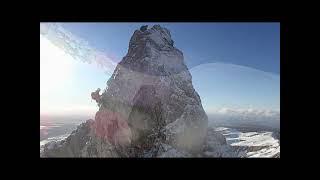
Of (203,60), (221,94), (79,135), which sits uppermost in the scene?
(203,60)

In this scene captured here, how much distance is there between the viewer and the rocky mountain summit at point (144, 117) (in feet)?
13.5

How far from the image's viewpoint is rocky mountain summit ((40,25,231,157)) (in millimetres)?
4121

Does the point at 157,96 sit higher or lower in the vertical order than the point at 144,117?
higher

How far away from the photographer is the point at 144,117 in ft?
13.5

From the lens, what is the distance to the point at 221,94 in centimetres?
413
